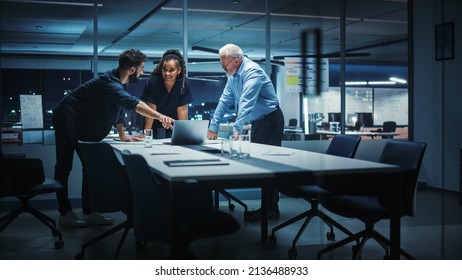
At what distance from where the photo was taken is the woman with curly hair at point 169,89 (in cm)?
504

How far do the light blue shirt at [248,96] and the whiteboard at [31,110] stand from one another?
66.0 inches

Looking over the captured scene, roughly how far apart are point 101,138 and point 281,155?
1913 mm

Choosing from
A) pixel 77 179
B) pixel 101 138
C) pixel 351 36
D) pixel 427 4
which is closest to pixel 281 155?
pixel 101 138

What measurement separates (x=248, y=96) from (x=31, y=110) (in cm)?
211

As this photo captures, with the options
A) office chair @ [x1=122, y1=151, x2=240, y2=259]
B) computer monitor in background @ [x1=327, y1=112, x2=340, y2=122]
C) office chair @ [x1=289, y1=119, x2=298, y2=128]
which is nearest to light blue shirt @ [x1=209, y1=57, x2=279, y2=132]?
office chair @ [x1=122, y1=151, x2=240, y2=259]

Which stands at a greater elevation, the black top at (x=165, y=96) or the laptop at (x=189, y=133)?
the black top at (x=165, y=96)

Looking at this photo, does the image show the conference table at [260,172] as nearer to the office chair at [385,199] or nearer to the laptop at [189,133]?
the office chair at [385,199]

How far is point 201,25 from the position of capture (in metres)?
7.64

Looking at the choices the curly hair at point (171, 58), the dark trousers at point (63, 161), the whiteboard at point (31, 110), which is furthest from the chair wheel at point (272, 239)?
the whiteboard at point (31, 110)

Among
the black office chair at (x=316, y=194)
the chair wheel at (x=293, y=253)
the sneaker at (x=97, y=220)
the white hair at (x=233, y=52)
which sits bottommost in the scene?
the chair wheel at (x=293, y=253)

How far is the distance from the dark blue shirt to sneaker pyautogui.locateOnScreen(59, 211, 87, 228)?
0.68 meters

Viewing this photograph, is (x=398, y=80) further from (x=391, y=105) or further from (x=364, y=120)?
(x=364, y=120)

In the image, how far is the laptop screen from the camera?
13.7 feet

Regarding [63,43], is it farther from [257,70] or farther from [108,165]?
[108,165]
